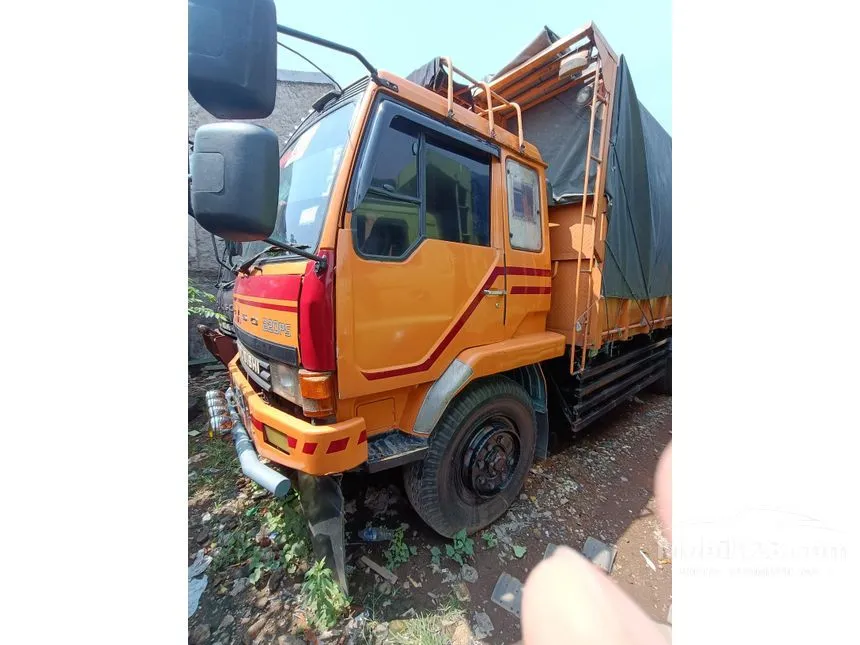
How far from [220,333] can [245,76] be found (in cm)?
275

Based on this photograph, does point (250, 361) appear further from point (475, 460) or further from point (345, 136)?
point (475, 460)

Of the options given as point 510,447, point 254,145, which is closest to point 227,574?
point 510,447

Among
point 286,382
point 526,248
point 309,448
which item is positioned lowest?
point 309,448

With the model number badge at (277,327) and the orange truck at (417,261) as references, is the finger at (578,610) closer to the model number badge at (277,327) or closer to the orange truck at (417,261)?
the orange truck at (417,261)

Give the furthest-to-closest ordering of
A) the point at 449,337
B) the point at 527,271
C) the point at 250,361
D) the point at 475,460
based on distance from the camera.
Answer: the point at 527,271, the point at 475,460, the point at 250,361, the point at 449,337

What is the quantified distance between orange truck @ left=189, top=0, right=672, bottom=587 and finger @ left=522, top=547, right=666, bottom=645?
1.57 ft

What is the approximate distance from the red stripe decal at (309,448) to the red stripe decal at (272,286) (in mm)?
637

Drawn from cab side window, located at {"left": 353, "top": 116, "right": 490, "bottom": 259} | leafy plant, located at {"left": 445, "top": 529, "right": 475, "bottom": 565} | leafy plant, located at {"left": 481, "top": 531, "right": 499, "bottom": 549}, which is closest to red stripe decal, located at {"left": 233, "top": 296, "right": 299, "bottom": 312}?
cab side window, located at {"left": 353, "top": 116, "right": 490, "bottom": 259}

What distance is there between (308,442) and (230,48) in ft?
4.81

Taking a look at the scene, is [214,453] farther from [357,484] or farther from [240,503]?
[357,484]

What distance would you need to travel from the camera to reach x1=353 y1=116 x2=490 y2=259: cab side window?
166 centimetres

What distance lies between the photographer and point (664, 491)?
2.85 meters

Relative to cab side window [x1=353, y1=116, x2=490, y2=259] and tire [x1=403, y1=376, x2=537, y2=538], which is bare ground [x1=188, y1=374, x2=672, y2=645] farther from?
cab side window [x1=353, y1=116, x2=490, y2=259]

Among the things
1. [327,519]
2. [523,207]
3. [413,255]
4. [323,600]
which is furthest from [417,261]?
[323,600]
